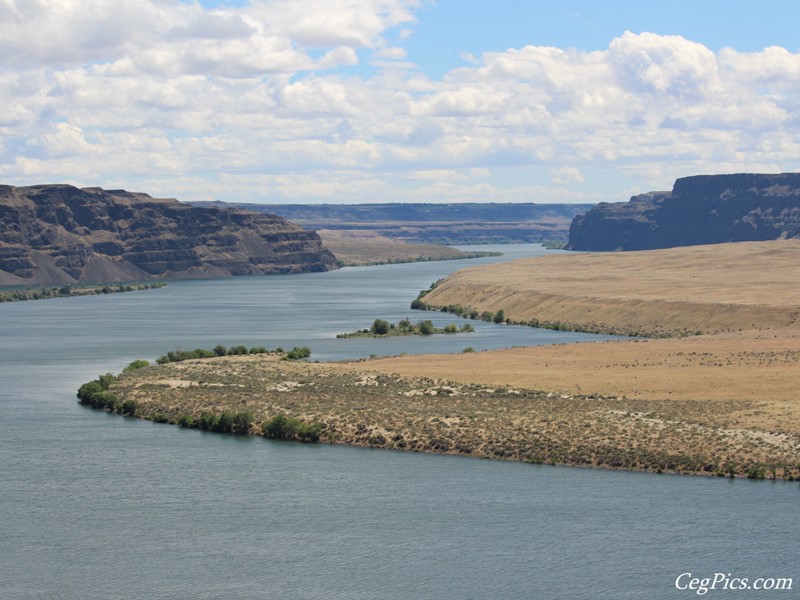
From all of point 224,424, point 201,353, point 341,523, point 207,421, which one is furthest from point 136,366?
point 341,523

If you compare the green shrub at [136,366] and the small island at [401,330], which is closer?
the green shrub at [136,366]

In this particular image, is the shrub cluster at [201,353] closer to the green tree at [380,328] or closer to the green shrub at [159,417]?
the green shrub at [159,417]

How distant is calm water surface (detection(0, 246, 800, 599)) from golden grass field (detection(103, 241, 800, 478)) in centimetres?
261

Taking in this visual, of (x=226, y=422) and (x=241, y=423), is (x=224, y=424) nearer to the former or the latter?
(x=226, y=422)

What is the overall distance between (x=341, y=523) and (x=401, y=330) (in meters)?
85.2

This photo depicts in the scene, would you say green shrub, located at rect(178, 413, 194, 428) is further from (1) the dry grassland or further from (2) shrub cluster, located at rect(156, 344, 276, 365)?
(1) the dry grassland

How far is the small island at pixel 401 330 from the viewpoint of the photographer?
13375 cm

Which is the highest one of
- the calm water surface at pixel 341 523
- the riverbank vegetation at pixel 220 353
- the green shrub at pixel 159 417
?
the riverbank vegetation at pixel 220 353

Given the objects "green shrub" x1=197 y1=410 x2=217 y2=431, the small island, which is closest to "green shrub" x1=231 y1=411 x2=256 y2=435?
"green shrub" x1=197 y1=410 x2=217 y2=431

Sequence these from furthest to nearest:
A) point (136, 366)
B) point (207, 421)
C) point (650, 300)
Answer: point (650, 300)
point (136, 366)
point (207, 421)

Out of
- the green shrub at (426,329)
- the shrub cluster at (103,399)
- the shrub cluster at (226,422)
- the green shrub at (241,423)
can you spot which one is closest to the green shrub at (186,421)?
the shrub cluster at (226,422)

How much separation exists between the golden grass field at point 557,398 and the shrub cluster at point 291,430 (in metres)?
0.81

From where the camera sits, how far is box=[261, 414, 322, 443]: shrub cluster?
2724 inches

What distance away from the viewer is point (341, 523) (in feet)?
171
